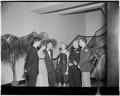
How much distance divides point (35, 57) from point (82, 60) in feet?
1.57

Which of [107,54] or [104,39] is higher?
[104,39]

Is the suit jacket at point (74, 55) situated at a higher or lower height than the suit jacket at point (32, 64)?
higher

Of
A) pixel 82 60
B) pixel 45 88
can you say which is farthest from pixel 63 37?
pixel 45 88

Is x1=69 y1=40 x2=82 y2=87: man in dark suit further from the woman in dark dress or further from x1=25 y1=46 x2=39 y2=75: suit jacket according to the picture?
x1=25 y1=46 x2=39 y2=75: suit jacket

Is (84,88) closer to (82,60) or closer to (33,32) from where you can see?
(82,60)

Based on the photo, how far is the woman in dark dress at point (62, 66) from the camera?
1717 mm

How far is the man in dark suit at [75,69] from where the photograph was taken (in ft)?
5.62

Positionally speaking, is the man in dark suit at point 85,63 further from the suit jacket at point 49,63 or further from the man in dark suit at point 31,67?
the man in dark suit at point 31,67

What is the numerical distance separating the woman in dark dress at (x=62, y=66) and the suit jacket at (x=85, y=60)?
152 mm

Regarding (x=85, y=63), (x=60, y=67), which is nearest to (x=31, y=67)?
(x=60, y=67)

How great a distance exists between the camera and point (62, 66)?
1.72 meters

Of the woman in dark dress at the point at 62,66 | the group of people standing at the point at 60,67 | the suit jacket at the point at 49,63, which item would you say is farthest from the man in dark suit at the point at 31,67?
the woman in dark dress at the point at 62,66

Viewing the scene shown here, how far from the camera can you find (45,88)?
5.65ft

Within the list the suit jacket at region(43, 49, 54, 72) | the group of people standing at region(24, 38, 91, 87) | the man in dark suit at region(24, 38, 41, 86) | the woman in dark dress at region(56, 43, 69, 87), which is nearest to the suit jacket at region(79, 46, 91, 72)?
the group of people standing at region(24, 38, 91, 87)
